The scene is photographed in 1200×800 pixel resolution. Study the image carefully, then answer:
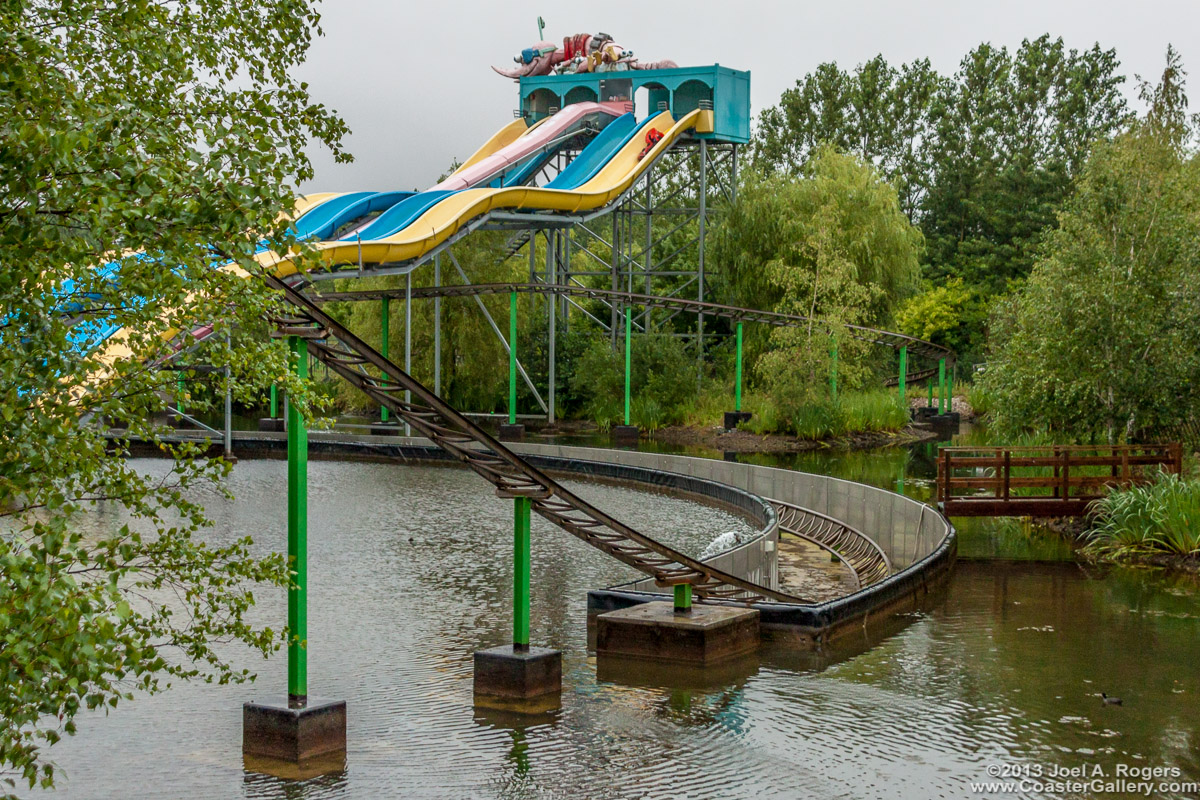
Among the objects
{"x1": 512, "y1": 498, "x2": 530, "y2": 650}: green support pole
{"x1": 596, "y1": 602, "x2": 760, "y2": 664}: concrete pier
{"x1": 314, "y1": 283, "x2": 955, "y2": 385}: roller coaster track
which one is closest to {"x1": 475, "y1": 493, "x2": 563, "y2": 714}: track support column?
{"x1": 512, "y1": 498, "x2": 530, "y2": 650}: green support pole

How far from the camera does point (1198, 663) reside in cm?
1100

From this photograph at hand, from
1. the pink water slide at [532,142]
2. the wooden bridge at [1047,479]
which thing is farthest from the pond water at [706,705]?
the pink water slide at [532,142]

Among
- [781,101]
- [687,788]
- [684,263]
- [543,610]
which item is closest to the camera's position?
[687,788]

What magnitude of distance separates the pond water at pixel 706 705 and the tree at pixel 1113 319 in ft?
12.3

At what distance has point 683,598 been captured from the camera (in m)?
11.4

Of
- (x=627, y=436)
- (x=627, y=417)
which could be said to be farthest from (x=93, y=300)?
(x=627, y=417)

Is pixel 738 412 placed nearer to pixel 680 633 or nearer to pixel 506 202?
pixel 506 202

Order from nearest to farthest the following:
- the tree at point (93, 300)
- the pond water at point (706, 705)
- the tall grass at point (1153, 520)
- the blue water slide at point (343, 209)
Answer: the tree at point (93, 300), the pond water at point (706, 705), the tall grass at point (1153, 520), the blue water slide at point (343, 209)

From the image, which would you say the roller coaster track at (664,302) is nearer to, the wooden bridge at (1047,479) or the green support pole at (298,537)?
the wooden bridge at (1047,479)

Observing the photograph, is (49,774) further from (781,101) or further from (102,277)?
(781,101)

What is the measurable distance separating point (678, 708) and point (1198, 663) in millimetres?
4627

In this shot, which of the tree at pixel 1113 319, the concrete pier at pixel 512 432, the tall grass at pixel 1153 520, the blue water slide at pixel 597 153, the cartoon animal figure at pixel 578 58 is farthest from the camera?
the cartoon animal figure at pixel 578 58

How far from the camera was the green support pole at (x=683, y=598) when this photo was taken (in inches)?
447

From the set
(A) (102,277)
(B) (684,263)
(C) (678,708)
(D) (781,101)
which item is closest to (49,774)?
(A) (102,277)
